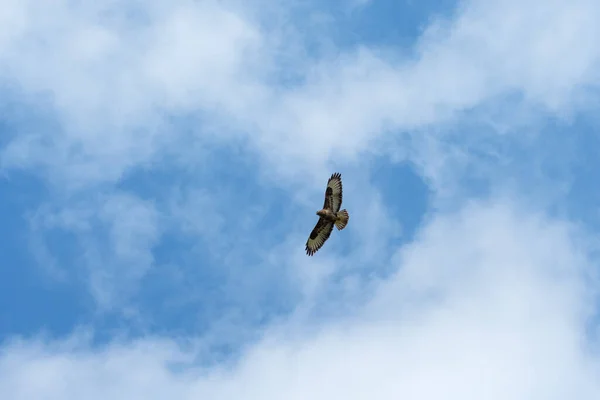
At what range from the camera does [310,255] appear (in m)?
76.0

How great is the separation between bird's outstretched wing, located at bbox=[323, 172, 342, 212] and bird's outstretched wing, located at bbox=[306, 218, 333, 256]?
1.29 m

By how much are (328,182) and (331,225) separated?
3.15 meters

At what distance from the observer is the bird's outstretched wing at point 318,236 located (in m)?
74.7

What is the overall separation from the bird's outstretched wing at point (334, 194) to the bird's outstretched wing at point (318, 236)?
1287mm

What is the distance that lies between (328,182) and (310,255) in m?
5.83

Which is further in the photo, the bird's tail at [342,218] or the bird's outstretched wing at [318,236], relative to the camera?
the bird's outstretched wing at [318,236]

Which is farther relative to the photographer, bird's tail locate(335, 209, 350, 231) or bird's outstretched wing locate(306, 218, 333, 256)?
bird's outstretched wing locate(306, 218, 333, 256)

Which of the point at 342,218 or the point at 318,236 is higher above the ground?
the point at 318,236

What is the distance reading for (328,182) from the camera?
74.0m

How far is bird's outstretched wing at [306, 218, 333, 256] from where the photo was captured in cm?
7469

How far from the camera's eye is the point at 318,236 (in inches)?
2982

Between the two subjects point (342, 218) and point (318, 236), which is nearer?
point (342, 218)

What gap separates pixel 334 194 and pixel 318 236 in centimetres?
382

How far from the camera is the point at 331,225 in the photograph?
7456 centimetres
